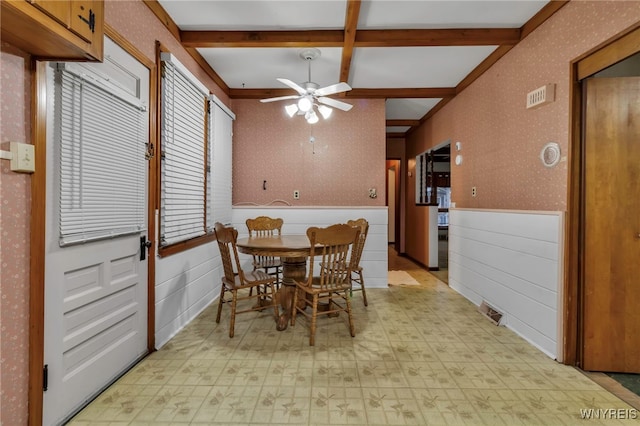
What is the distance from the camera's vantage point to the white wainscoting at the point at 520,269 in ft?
7.66

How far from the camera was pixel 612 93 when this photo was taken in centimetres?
212

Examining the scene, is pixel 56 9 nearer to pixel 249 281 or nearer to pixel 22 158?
pixel 22 158

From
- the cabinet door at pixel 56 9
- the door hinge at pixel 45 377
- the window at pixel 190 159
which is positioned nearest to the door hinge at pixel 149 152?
the window at pixel 190 159

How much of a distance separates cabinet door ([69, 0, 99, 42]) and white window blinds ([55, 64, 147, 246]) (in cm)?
35

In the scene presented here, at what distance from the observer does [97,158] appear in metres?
1.80

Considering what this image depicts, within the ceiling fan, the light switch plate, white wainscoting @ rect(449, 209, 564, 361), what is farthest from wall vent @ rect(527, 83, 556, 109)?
the light switch plate

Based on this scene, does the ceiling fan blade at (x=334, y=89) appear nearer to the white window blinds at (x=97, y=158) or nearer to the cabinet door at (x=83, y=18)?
the white window blinds at (x=97, y=158)

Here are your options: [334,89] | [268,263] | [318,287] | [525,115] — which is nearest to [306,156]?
[334,89]

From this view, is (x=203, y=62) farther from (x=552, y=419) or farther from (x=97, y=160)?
(x=552, y=419)

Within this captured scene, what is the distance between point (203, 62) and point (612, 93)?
12.0 ft

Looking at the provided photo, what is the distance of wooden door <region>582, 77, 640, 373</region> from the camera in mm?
2076

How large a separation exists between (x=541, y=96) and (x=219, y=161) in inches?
132

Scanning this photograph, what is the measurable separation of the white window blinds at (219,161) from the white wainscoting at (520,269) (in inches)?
121
